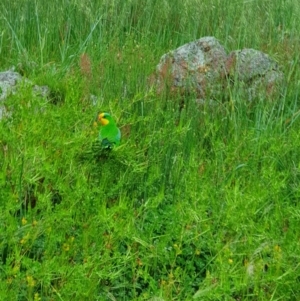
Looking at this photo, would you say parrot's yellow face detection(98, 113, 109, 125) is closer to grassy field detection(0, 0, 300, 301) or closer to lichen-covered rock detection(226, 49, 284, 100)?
grassy field detection(0, 0, 300, 301)

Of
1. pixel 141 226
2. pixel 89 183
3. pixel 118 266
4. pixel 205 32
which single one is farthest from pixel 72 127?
pixel 205 32

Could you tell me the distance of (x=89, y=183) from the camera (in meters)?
3.04

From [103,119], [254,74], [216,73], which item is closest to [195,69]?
[216,73]

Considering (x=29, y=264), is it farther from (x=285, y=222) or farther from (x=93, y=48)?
(x=93, y=48)

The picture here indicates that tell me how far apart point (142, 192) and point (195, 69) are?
1456 mm

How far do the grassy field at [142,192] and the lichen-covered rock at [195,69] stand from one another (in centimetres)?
10

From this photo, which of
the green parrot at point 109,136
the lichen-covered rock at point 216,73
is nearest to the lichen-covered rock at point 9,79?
the lichen-covered rock at point 216,73

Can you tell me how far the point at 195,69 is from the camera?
445 centimetres

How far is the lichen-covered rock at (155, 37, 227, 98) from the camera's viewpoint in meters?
4.22

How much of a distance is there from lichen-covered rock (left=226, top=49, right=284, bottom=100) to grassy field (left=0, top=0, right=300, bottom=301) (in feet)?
0.24

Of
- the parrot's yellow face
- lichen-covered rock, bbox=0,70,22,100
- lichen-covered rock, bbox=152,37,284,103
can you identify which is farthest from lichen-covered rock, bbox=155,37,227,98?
the parrot's yellow face

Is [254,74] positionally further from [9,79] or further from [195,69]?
Result: [9,79]

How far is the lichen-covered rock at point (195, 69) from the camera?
4.22 m

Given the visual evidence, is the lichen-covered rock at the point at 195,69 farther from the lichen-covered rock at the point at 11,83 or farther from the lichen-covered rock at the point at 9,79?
the lichen-covered rock at the point at 9,79
